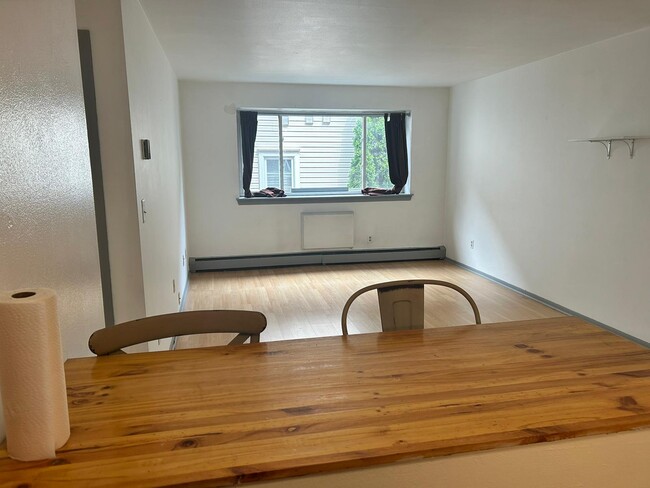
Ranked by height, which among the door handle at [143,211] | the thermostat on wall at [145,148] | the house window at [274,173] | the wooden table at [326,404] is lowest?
the wooden table at [326,404]

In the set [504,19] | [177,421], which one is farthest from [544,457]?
[504,19]

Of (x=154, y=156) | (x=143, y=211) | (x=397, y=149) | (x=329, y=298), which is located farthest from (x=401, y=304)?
(x=397, y=149)

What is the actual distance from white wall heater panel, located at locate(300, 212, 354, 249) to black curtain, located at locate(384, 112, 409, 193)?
80cm

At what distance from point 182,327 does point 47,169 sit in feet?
1.89

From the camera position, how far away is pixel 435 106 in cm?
620

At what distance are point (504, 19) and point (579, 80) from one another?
1301 mm

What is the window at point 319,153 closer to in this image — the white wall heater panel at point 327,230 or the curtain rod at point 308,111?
the curtain rod at point 308,111

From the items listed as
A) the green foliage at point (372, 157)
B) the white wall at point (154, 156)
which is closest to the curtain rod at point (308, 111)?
the green foliage at point (372, 157)

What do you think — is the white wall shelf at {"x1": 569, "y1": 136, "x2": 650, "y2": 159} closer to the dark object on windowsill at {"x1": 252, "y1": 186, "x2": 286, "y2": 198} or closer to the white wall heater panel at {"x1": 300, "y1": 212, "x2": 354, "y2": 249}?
the white wall heater panel at {"x1": 300, "y1": 212, "x2": 354, "y2": 249}

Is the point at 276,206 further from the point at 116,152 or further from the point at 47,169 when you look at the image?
the point at 47,169

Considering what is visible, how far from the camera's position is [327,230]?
6.11 m

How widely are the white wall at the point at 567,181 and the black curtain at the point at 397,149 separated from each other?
2.71 feet

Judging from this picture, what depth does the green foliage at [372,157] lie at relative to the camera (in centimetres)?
626

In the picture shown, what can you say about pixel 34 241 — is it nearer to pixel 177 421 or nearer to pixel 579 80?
pixel 177 421
